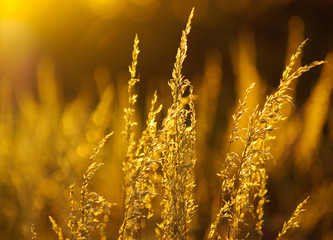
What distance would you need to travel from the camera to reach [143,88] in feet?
31.0

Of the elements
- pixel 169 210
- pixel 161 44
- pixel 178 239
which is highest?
pixel 161 44

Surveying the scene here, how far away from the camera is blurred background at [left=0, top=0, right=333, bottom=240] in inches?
114

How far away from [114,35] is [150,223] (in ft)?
23.1

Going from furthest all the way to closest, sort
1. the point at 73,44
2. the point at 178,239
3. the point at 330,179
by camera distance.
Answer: the point at 73,44 → the point at 330,179 → the point at 178,239

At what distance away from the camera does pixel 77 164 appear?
2.88 m

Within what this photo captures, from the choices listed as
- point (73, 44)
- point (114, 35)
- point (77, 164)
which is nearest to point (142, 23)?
point (114, 35)

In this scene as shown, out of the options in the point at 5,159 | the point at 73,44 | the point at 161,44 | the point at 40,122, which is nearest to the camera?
the point at 5,159

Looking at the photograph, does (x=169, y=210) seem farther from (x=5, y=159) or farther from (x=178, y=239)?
(x=5, y=159)

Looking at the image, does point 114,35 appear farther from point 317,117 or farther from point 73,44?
point 317,117

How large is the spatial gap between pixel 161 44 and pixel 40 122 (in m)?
6.67

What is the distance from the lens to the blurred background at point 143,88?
9.48 ft

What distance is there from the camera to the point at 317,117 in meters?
2.95

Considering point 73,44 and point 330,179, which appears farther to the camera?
point 73,44

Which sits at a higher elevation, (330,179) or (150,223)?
(330,179)
